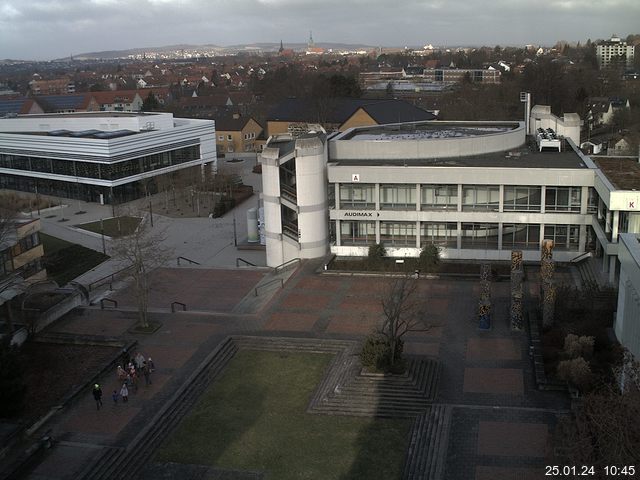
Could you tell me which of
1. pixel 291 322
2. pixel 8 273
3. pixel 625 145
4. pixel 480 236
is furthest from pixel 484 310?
pixel 625 145

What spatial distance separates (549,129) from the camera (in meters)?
49.2

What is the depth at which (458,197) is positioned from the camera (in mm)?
38031

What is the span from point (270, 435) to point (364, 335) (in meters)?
7.72

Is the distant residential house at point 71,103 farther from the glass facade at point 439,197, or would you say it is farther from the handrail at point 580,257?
the handrail at point 580,257

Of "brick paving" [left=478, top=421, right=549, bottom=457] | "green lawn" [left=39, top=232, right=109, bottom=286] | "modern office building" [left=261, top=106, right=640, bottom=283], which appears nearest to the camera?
"brick paving" [left=478, top=421, right=549, bottom=457]

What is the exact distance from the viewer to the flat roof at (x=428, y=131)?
45344 millimetres

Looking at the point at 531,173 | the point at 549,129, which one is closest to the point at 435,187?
the point at 531,173

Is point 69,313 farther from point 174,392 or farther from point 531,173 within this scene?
point 531,173

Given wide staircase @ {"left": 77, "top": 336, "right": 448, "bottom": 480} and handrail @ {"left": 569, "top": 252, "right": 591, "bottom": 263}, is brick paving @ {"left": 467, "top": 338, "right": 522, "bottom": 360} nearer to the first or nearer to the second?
wide staircase @ {"left": 77, "top": 336, "right": 448, "bottom": 480}

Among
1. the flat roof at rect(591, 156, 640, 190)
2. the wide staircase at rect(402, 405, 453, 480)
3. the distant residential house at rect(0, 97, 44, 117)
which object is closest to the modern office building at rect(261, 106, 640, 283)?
the flat roof at rect(591, 156, 640, 190)

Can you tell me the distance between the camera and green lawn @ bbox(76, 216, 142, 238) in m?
51.9

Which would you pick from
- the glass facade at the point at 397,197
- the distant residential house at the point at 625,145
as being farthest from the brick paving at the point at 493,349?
the distant residential house at the point at 625,145

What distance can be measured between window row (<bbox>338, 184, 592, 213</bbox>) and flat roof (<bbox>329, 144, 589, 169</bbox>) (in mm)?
1490

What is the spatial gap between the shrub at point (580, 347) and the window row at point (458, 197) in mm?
14354
